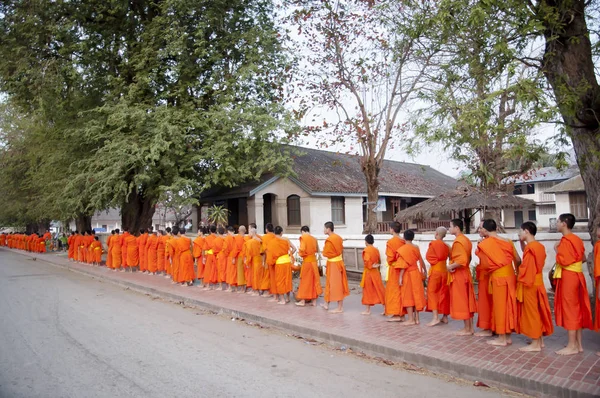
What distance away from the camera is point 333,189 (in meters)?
23.1

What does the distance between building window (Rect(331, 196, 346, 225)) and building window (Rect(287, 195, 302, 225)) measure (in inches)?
76.9

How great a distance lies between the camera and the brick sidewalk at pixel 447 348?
4.90 m

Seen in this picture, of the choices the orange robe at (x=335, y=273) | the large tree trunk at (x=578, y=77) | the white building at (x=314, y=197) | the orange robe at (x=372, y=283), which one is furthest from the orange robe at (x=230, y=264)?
the white building at (x=314, y=197)

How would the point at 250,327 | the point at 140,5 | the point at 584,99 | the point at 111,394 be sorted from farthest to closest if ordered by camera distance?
the point at 140,5 < the point at 250,327 < the point at 584,99 < the point at 111,394

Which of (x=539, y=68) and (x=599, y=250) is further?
(x=539, y=68)

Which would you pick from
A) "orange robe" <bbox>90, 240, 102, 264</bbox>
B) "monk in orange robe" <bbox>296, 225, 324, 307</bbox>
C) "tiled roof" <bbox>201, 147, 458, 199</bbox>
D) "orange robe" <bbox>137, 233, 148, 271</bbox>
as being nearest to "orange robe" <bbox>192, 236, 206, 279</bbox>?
"monk in orange robe" <bbox>296, 225, 324, 307</bbox>

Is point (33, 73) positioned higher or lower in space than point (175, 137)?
higher

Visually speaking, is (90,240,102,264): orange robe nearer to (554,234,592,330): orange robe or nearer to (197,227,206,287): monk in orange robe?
(197,227,206,287): monk in orange robe

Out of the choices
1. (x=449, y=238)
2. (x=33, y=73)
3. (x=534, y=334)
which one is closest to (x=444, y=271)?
(x=534, y=334)

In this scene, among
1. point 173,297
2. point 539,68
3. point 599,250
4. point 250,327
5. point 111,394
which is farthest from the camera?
point 173,297

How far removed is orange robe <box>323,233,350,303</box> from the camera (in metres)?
8.88

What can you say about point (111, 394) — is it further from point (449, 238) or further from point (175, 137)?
point (175, 137)

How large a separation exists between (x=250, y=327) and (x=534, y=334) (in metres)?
4.78

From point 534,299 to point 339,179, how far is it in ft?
63.7
